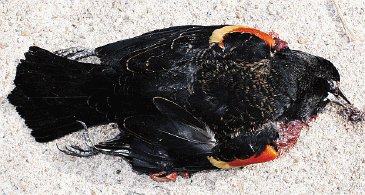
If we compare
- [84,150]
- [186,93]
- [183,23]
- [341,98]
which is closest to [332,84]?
[341,98]

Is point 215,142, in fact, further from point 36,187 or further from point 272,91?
point 36,187

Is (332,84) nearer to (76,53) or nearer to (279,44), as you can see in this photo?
(279,44)

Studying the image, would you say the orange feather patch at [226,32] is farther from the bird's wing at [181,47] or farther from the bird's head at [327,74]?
the bird's head at [327,74]

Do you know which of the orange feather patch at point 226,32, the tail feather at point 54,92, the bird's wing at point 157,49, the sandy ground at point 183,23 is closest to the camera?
the bird's wing at point 157,49

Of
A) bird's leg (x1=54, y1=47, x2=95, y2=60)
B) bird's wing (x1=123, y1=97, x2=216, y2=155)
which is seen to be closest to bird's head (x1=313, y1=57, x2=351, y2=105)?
bird's wing (x1=123, y1=97, x2=216, y2=155)

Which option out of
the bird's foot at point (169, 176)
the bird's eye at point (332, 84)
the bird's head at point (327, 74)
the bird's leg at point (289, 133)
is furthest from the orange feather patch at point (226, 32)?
the bird's foot at point (169, 176)

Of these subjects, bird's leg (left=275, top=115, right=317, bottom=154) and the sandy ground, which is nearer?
bird's leg (left=275, top=115, right=317, bottom=154)

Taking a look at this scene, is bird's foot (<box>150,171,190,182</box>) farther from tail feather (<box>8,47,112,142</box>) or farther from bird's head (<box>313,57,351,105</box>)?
bird's head (<box>313,57,351,105</box>)

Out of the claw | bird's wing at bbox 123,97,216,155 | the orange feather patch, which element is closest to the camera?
bird's wing at bbox 123,97,216,155
